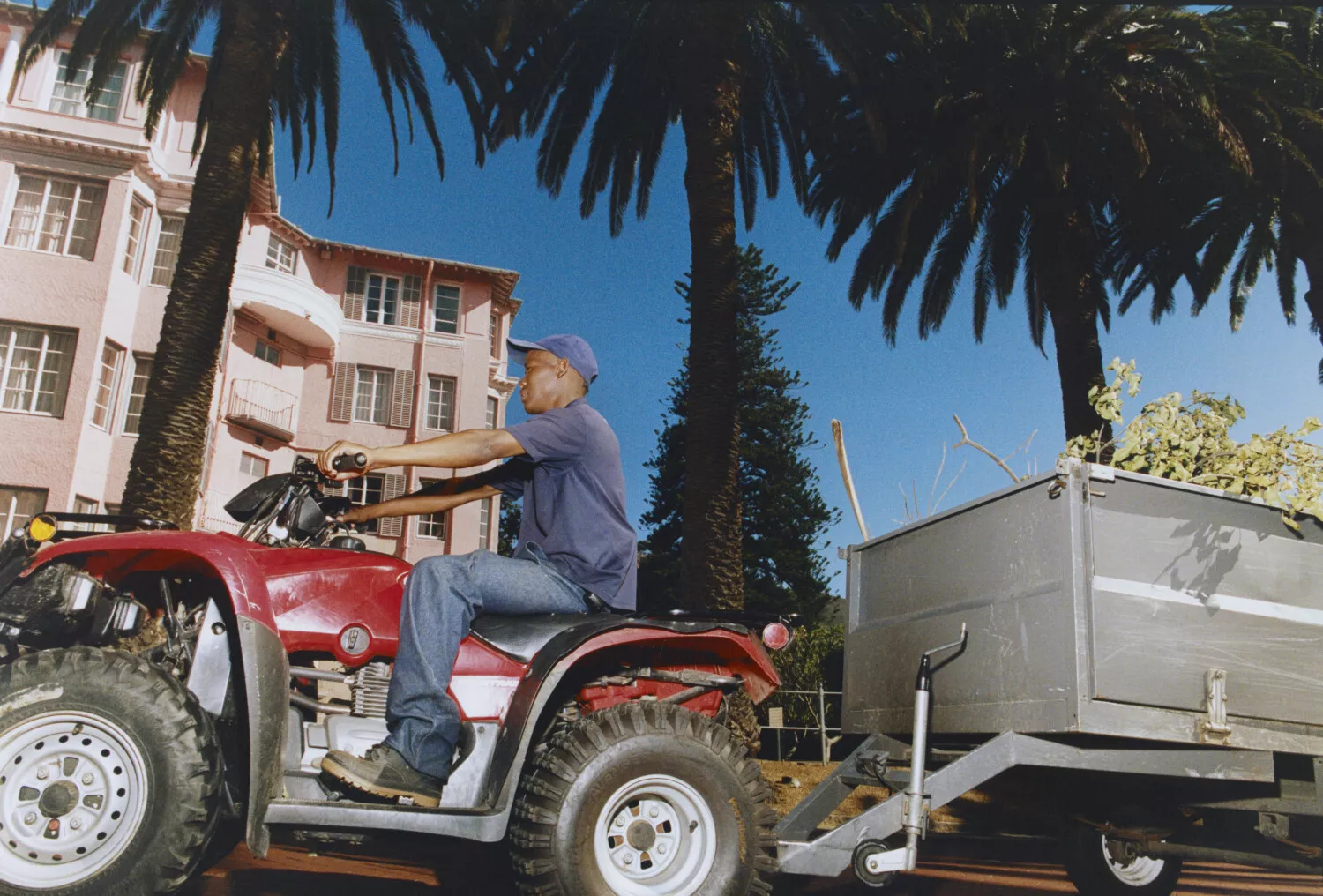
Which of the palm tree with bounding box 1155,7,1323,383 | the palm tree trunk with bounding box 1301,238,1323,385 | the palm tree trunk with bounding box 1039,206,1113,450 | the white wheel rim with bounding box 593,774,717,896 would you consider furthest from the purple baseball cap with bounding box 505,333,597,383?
the palm tree trunk with bounding box 1301,238,1323,385

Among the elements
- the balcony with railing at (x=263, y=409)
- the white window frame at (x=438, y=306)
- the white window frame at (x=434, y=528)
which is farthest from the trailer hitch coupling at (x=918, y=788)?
the white window frame at (x=438, y=306)

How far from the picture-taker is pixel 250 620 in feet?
11.6

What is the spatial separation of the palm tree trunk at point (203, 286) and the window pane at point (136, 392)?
16.4m

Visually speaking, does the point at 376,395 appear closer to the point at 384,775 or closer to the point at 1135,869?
the point at 1135,869

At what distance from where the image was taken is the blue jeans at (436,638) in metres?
3.63

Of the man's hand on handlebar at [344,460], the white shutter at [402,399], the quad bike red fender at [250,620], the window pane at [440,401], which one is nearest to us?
the quad bike red fender at [250,620]

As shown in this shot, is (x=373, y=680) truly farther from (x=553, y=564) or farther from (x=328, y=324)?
(x=328, y=324)

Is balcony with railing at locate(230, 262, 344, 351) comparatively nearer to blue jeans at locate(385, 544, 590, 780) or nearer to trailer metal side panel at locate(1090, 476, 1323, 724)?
blue jeans at locate(385, 544, 590, 780)

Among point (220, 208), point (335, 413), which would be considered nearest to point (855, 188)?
point (220, 208)

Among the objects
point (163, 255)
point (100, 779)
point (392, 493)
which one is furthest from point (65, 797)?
point (392, 493)

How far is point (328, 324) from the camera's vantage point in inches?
→ 1287

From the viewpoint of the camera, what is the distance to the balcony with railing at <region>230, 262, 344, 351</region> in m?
30.1

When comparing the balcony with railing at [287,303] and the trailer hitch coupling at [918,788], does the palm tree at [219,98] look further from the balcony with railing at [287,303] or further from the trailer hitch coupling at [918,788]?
the balcony with railing at [287,303]

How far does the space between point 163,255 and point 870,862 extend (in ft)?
94.0
